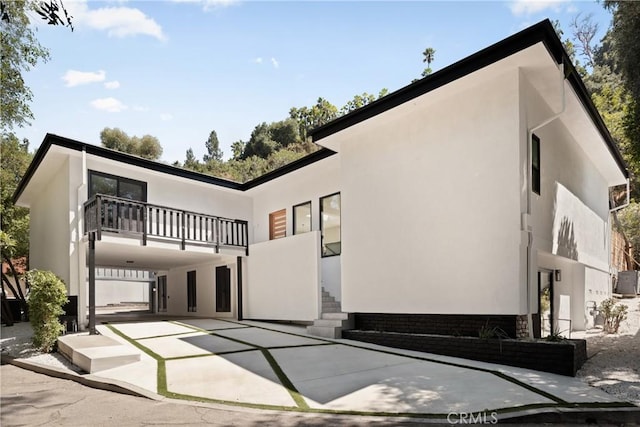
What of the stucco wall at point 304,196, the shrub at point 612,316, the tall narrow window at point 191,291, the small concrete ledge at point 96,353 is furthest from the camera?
the tall narrow window at point 191,291

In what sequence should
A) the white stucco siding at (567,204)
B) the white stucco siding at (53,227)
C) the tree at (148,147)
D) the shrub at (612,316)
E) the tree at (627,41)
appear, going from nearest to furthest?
the tree at (627,41) → the white stucco siding at (567,204) → the shrub at (612,316) → the white stucco siding at (53,227) → the tree at (148,147)

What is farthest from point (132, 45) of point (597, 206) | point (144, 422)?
point (597, 206)

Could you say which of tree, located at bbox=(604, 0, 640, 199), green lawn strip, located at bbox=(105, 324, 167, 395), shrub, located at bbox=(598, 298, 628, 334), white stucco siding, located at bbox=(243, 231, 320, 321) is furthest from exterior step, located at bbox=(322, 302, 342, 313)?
tree, located at bbox=(604, 0, 640, 199)

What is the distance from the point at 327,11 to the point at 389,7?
51.4 inches

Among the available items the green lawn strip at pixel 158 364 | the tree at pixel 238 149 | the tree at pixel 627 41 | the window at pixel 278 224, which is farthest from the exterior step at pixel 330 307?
the tree at pixel 238 149

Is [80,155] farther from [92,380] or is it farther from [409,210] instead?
[409,210]

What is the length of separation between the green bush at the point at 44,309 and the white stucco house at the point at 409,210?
201cm

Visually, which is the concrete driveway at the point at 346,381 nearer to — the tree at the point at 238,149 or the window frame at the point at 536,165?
the window frame at the point at 536,165

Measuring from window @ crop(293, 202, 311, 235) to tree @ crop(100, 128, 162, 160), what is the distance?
2971 cm

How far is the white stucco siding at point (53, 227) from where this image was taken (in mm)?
12711

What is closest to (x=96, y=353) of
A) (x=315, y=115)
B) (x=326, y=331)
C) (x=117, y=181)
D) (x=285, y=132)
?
(x=326, y=331)

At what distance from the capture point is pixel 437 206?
30.0ft

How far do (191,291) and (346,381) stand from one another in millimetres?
13399

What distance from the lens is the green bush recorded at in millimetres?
9922
